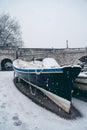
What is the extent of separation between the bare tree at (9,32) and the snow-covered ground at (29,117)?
19.5 metres

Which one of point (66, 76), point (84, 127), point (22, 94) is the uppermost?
point (66, 76)

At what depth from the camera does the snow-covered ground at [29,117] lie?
569 cm

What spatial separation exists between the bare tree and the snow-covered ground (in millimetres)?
19536

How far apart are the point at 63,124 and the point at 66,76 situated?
2129 mm

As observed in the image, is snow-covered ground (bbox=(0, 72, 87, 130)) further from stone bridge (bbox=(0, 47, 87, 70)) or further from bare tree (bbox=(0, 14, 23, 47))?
bare tree (bbox=(0, 14, 23, 47))

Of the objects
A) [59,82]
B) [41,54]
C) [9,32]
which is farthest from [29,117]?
[9,32]

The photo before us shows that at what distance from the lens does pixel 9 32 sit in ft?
89.8

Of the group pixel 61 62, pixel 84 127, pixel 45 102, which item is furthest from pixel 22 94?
pixel 61 62

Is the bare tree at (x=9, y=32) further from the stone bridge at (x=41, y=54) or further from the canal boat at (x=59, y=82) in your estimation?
the canal boat at (x=59, y=82)

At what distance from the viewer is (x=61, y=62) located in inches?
787

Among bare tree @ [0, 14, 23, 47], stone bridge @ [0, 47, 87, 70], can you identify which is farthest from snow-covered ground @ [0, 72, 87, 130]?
bare tree @ [0, 14, 23, 47]

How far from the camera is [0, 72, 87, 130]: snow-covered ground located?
5.69 meters

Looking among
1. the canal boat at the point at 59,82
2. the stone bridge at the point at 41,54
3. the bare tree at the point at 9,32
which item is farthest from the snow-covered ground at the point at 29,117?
the bare tree at the point at 9,32

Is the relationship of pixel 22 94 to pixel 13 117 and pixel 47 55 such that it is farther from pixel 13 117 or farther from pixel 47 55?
pixel 47 55
